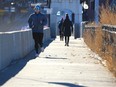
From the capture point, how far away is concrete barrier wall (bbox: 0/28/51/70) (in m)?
15.9

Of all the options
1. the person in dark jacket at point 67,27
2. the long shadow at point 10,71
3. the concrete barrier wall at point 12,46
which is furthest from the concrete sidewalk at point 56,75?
the person in dark jacket at point 67,27

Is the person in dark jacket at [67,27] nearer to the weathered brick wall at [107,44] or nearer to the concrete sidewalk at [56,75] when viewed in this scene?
the weathered brick wall at [107,44]

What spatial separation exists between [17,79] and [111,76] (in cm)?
270

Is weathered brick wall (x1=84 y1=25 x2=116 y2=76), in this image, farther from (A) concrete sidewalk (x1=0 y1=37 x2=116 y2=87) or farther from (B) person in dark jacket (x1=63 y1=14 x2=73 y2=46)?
(B) person in dark jacket (x1=63 y1=14 x2=73 y2=46)

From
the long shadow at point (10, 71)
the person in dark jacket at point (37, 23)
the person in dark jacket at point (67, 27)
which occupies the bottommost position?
the person in dark jacket at point (67, 27)

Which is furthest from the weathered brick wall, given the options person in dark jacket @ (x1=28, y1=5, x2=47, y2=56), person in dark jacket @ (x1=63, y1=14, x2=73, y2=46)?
person in dark jacket @ (x1=63, y1=14, x2=73, y2=46)

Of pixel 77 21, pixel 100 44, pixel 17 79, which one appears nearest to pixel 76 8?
pixel 77 21

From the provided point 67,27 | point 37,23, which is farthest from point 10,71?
point 67,27

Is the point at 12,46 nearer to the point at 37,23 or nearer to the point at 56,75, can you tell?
the point at 37,23

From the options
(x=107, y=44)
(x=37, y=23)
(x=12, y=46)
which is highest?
(x=37, y=23)

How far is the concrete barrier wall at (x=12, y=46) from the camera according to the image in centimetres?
1588

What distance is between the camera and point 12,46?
60.6 ft

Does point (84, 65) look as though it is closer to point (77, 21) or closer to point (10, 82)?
point (10, 82)

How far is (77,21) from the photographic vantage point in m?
57.0
